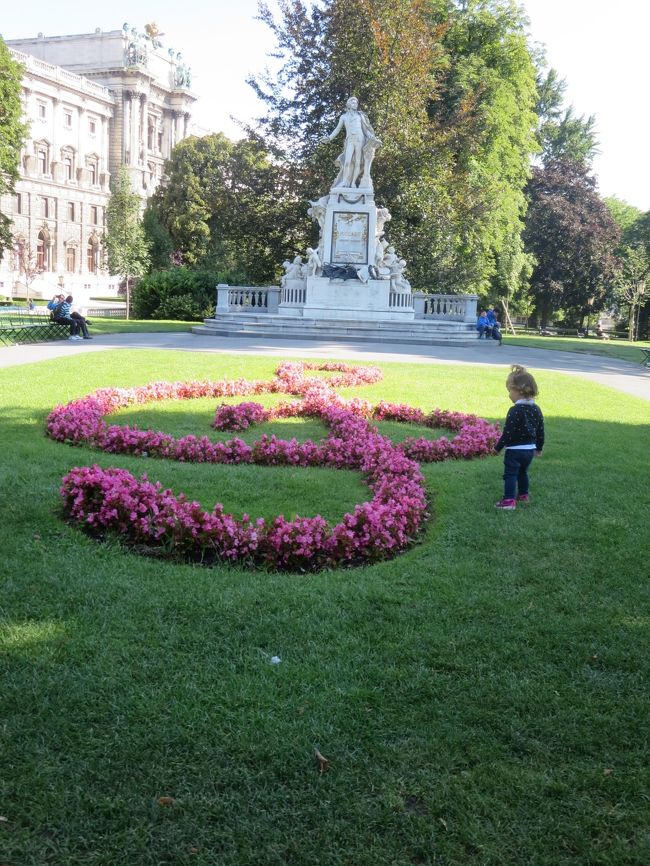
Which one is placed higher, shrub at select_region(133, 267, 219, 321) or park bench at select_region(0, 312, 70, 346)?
shrub at select_region(133, 267, 219, 321)

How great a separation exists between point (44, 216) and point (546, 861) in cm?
8278

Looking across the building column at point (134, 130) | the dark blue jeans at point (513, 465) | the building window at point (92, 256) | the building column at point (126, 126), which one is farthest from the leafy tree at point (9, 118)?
the building column at point (134, 130)

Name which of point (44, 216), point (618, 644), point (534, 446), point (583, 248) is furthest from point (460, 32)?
point (44, 216)

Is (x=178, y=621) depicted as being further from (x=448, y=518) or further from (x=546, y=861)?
(x=448, y=518)

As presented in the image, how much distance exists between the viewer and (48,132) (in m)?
78.8

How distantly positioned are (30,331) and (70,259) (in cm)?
6269

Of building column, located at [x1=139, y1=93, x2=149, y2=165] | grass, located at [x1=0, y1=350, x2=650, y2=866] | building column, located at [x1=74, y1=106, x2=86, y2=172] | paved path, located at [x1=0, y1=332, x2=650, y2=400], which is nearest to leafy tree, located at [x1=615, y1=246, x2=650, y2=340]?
paved path, located at [x1=0, y1=332, x2=650, y2=400]

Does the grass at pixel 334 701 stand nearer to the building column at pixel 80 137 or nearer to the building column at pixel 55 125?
the building column at pixel 55 125

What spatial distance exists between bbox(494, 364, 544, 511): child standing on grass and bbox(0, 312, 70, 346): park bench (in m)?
16.0

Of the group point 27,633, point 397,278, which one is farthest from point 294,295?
point 27,633

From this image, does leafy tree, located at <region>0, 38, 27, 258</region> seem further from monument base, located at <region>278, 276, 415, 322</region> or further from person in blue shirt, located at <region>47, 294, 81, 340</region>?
person in blue shirt, located at <region>47, 294, 81, 340</region>

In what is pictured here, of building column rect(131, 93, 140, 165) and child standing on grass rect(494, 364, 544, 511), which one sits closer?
child standing on grass rect(494, 364, 544, 511)

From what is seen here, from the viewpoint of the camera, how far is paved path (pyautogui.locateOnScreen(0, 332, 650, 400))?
1722cm

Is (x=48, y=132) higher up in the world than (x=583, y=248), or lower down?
higher up
